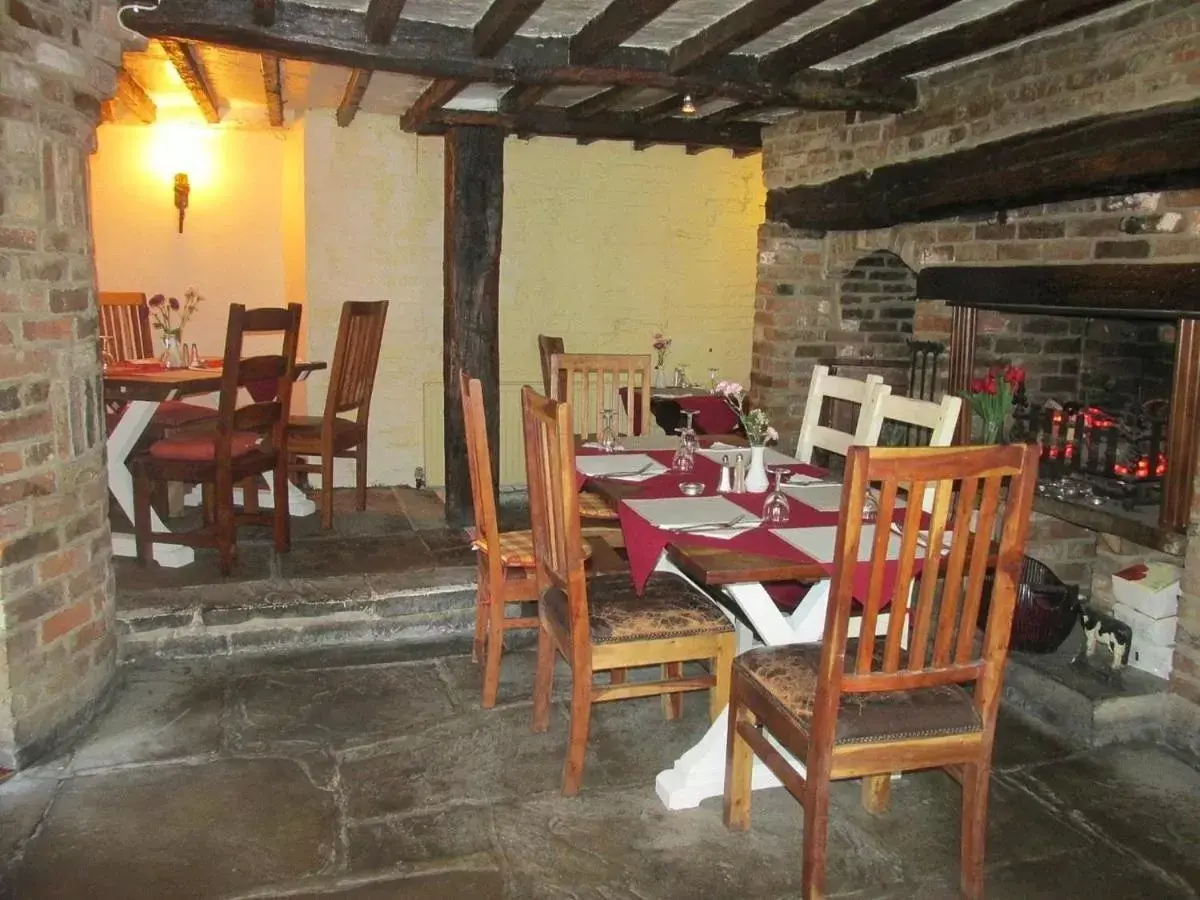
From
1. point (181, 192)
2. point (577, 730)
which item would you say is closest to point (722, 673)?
point (577, 730)

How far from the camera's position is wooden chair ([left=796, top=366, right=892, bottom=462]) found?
3.50 metres

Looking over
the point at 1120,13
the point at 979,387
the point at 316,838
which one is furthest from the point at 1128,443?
the point at 316,838

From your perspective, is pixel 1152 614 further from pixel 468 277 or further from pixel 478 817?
pixel 468 277

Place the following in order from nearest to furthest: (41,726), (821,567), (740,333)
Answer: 1. (821,567)
2. (41,726)
3. (740,333)

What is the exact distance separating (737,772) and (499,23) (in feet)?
8.31

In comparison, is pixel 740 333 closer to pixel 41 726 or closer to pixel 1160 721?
pixel 1160 721

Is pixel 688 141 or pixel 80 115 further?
pixel 688 141

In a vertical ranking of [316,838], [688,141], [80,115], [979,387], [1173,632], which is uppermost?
[688,141]

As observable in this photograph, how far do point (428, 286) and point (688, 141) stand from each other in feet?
5.55

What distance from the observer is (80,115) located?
3012 mm

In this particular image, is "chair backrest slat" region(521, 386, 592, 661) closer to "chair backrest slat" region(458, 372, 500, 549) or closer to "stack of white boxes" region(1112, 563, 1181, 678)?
"chair backrest slat" region(458, 372, 500, 549)

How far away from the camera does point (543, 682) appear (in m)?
3.12

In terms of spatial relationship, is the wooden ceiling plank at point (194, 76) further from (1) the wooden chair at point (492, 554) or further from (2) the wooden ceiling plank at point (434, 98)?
(1) the wooden chair at point (492, 554)

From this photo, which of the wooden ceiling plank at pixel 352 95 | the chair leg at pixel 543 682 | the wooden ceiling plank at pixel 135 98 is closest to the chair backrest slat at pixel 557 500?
the chair leg at pixel 543 682
